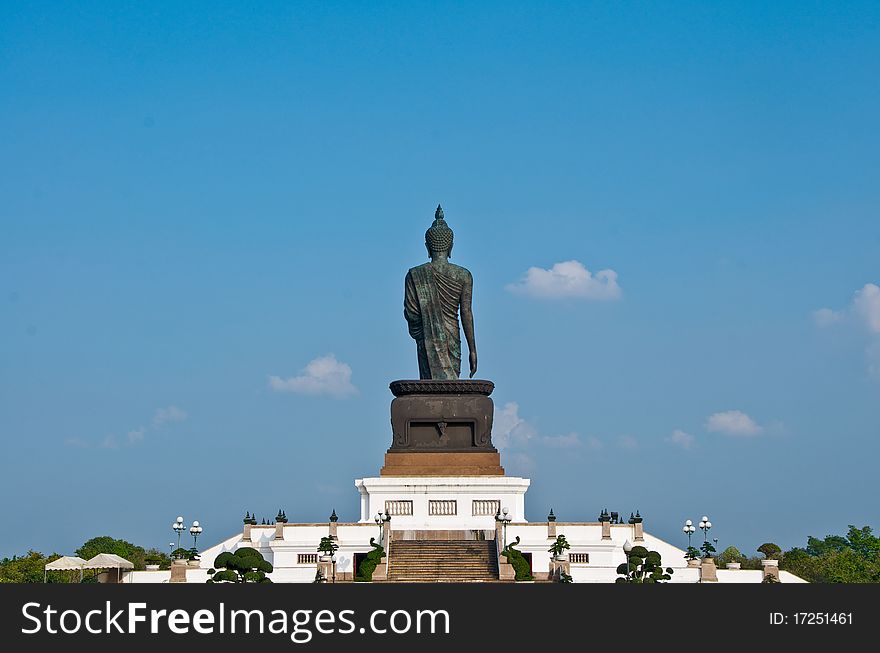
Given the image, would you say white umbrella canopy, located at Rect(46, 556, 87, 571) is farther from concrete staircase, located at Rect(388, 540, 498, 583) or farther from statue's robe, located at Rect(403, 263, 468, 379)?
statue's robe, located at Rect(403, 263, 468, 379)

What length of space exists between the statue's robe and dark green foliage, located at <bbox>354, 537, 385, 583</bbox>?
13.2 meters

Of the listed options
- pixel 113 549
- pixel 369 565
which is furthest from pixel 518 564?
pixel 113 549

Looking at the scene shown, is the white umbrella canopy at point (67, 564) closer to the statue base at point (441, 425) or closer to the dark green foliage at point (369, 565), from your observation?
the statue base at point (441, 425)

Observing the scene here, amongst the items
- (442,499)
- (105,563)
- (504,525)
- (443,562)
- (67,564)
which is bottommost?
(443,562)

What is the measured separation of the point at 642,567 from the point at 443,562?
5.51m

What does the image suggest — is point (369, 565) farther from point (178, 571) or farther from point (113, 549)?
point (113, 549)

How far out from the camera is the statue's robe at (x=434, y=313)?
53.2 m

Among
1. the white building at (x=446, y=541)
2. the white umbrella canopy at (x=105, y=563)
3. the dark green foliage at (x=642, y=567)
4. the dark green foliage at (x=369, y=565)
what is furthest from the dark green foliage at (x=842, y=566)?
the white umbrella canopy at (x=105, y=563)

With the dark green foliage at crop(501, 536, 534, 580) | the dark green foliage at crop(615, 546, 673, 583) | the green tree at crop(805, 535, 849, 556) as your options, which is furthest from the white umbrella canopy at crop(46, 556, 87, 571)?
the green tree at crop(805, 535, 849, 556)

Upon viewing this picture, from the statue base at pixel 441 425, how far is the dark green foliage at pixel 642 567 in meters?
9.18

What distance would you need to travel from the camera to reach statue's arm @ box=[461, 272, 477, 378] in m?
53.7

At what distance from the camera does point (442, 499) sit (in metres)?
47.2
